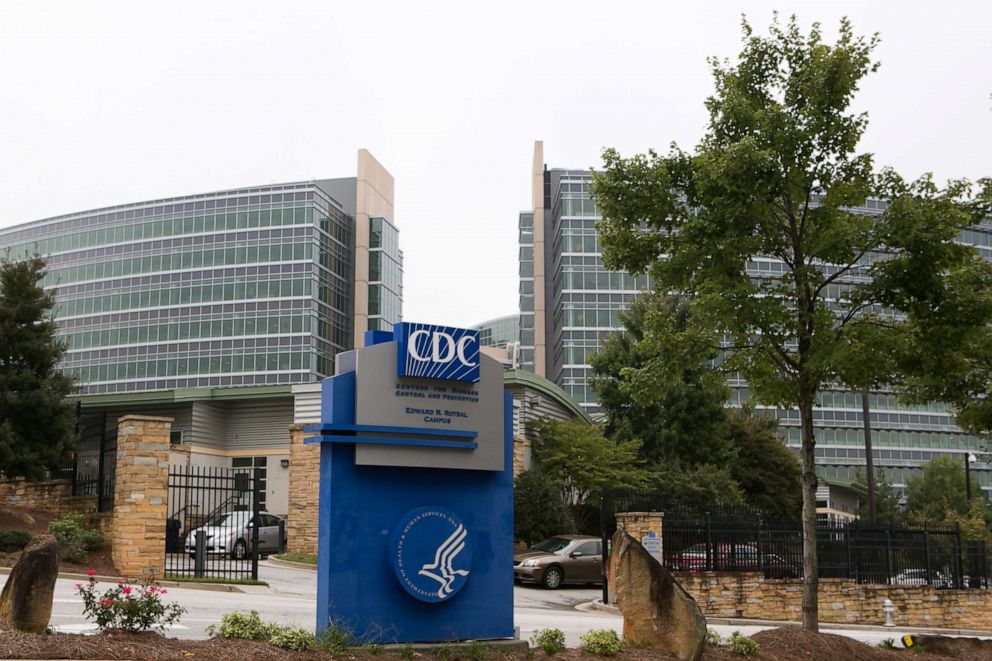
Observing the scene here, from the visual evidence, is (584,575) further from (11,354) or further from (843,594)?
(11,354)

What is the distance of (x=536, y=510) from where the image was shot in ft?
96.7

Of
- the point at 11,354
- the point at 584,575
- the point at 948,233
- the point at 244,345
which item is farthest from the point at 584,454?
the point at 244,345

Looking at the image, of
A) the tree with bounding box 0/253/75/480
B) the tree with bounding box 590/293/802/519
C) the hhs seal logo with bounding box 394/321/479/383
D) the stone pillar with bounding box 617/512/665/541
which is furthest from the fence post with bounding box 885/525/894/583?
the tree with bounding box 0/253/75/480

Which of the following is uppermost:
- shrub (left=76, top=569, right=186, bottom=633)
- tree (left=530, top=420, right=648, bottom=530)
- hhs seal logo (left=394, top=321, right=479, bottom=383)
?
hhs seal logo (left=394, top=321, right=479, bottom=383)

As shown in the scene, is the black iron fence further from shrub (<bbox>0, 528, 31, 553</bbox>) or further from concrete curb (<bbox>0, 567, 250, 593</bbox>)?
shrub (<bbox>0, 528, 31, 553</bbox>)

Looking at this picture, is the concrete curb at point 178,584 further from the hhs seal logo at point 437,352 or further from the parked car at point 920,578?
the parked car at point 920,578

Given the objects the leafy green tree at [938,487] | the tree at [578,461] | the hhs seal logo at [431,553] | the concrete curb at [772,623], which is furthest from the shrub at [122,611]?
the leafy green tree at [938,487]

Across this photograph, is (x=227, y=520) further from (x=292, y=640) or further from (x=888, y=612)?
(x=292, y=640)

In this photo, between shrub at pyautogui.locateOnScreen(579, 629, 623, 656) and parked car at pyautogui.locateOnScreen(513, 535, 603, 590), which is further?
parked car at pyautogui.locateOnScreen(513, 535, 603, 590)

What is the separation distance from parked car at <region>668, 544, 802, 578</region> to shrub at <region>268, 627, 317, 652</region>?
46.0 feet

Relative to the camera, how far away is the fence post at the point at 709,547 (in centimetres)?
2180

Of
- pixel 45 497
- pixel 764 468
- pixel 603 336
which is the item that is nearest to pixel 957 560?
pixel 764 468

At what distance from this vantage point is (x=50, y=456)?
28.5 m

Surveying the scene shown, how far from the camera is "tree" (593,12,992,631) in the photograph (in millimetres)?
13398
